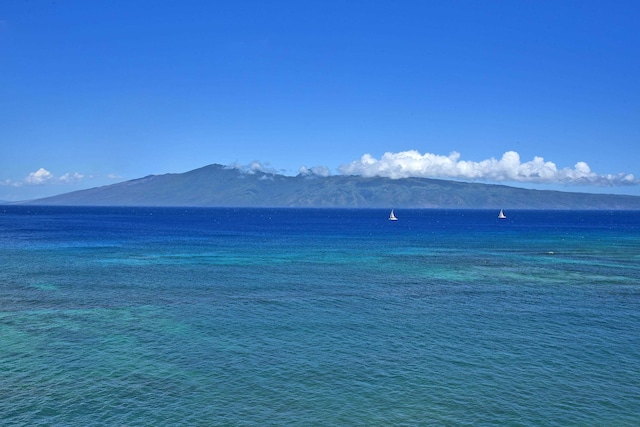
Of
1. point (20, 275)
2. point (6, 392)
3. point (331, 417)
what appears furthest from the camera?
point (20, 275)

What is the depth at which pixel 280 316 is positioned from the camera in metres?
50.5

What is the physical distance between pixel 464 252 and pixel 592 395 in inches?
3266

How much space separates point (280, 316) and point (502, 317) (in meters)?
22.7

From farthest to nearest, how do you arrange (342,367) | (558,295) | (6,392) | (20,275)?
(20,275)
(558,295)
(342,367)
(6,392)

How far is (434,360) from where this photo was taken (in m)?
38.1

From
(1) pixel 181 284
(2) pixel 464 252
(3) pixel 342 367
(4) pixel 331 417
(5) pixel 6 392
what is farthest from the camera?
→ (2) pixel 464 252

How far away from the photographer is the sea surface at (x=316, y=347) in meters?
29.8

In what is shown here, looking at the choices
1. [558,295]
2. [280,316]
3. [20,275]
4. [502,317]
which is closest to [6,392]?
[280,316]

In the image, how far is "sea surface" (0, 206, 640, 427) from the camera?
29.8 m

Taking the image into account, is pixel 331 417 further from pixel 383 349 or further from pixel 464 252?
pixel 464 252

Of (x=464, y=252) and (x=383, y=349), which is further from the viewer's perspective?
(x=464, y=252)

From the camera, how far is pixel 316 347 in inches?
1606

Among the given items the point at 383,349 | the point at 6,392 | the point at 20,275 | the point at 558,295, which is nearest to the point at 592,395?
the point at 383,349

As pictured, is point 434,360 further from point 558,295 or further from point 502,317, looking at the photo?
point 558,295
